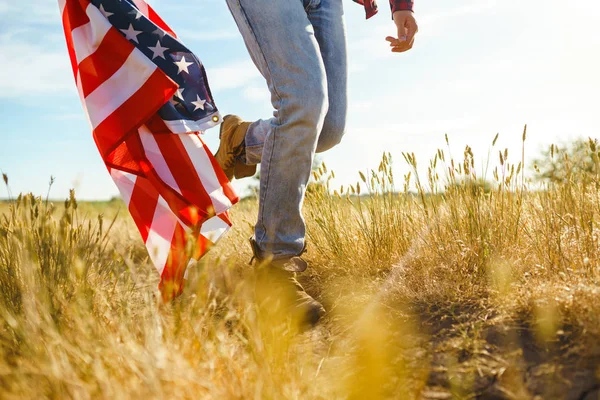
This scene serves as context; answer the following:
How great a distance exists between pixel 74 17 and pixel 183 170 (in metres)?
0.90

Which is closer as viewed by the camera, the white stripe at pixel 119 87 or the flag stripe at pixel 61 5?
the white stripe at pixel 119 87

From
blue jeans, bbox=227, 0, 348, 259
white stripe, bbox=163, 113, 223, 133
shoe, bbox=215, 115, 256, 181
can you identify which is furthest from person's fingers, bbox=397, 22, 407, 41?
white stripe, bbox=163, 113, 223, 133

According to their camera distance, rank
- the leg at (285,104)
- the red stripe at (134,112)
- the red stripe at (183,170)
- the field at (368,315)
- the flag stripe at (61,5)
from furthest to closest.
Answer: the flag stripe at (61,5)
the red stripe at (183,170)
the red stripe at (134,112)
the leg at (285,104)
the field at (368,315)

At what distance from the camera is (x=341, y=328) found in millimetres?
2000

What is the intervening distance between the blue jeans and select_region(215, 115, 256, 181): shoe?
43 cm

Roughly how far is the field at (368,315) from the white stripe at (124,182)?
0.16m

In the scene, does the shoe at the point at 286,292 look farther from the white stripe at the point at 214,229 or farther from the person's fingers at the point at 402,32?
the person's fingers at the point at 402,32

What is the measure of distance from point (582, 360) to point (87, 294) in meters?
1.81

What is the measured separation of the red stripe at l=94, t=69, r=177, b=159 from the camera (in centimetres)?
221

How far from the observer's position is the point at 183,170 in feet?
7.65

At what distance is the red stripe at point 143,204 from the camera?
228 cm

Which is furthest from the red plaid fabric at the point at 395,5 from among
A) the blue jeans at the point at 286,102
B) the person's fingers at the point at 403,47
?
the blue jeans at the point at 286,102

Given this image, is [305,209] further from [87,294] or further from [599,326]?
[599,326]

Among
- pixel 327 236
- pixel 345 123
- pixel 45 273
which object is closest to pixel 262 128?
pixel 345 123
